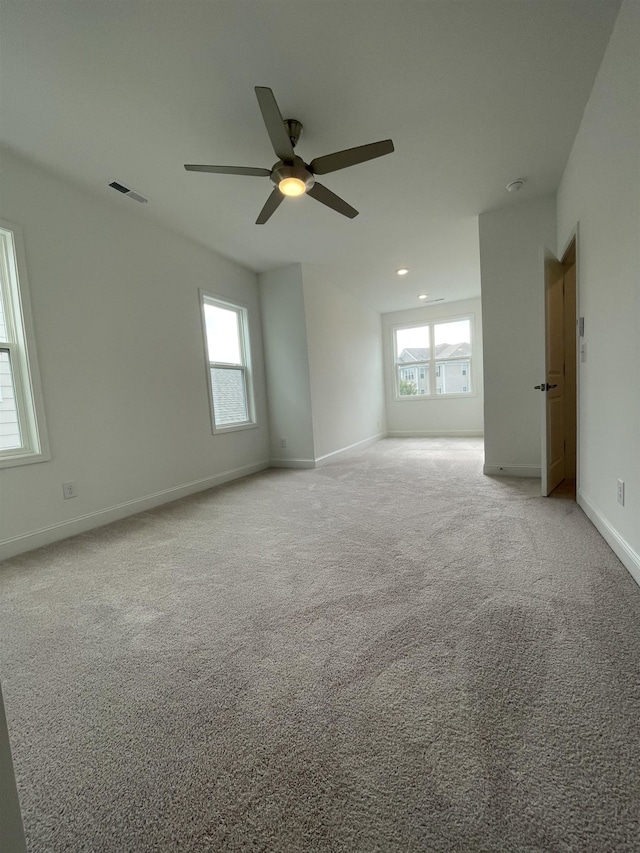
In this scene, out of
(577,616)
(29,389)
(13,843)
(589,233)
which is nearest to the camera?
(13,843)

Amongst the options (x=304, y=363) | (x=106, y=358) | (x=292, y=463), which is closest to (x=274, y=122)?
(x=106, y=358)

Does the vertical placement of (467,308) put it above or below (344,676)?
above

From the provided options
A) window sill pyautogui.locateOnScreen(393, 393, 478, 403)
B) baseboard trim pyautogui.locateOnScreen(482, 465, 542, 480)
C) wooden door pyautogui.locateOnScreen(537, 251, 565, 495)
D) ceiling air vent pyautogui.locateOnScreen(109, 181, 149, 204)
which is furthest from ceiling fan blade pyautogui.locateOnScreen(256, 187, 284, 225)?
window sill pyautogui.locateOnScreen(393, 393, 478, 403)

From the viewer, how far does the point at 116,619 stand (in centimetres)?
156

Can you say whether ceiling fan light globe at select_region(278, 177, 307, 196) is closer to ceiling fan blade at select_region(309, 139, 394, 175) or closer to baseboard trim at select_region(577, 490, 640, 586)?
ceiling fan blade at select_region(309, 139, 394, 175)

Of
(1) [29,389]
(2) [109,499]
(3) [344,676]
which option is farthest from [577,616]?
(1) [29,389]

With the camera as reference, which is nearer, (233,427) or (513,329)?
(513,329)

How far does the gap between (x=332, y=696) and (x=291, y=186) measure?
2631mm

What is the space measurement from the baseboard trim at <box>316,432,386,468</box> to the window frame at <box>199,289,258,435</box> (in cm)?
102

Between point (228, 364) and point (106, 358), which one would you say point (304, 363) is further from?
point (106, 358)

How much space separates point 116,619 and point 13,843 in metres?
1.10

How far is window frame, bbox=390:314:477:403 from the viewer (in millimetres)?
6891

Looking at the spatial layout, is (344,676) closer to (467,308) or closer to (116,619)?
(116,619)

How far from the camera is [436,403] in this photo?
23.7ft
